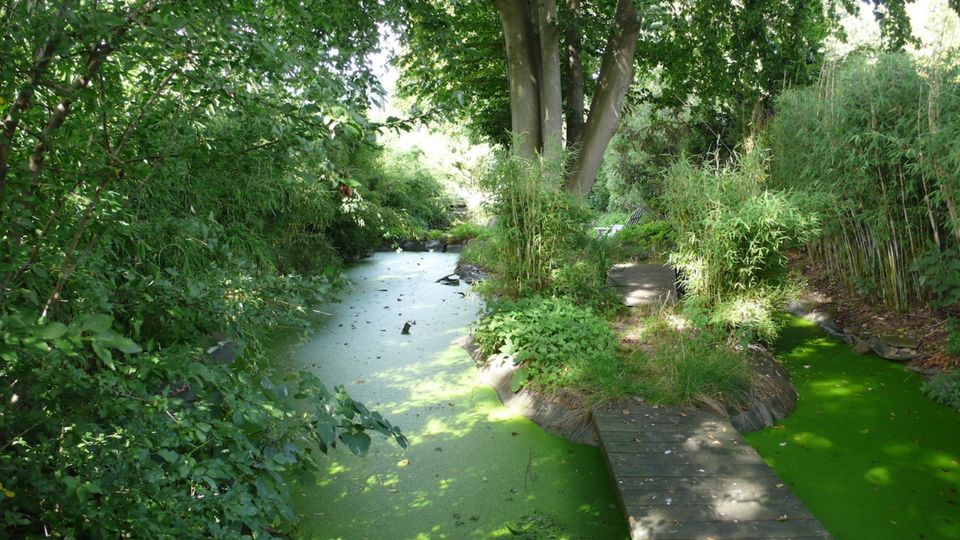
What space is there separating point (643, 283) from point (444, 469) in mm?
3204

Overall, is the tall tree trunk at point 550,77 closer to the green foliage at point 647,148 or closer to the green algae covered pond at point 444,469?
the green algae covered pond at point 444,469

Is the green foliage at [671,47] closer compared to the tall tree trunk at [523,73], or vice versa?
the green foliage at [671,47]

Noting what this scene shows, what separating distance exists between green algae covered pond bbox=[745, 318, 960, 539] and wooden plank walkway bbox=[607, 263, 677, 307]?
1202 mm

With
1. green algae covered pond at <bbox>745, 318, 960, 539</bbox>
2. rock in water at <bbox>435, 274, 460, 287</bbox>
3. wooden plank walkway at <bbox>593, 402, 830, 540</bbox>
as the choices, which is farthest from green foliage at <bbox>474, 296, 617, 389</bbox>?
rock in water at <bbox>435, 274, 460, 287</bbox>

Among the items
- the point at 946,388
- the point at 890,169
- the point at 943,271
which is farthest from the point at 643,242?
the point at 946,388

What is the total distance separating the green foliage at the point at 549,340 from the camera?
12.7ft

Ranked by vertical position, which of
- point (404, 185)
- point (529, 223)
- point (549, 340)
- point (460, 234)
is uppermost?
point (404, 185)

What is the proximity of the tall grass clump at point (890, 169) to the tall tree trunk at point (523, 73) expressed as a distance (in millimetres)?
2421

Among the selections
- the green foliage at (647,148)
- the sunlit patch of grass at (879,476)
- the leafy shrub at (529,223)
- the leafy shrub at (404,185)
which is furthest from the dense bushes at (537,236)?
the green foliage at (647,148)

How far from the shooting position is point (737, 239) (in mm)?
4344

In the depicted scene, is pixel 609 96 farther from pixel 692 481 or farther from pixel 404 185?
pixel 404 185

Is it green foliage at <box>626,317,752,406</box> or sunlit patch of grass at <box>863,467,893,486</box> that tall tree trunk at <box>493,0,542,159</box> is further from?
sunlit patch of grass at <box>863,467,893,486</box>

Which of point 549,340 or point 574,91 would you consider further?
point 574,91

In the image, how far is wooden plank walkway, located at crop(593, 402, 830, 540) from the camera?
2.23 metres
